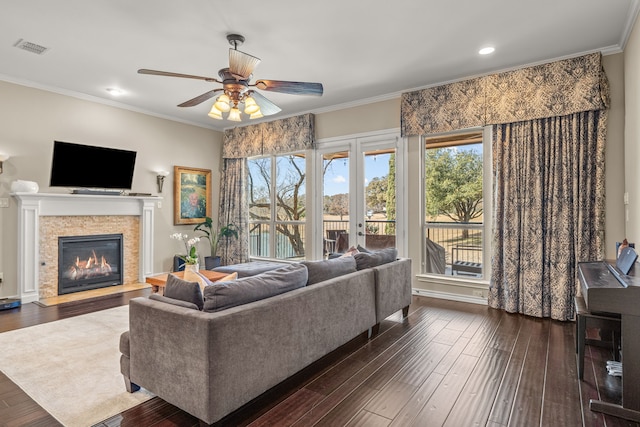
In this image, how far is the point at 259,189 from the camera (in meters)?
6.91

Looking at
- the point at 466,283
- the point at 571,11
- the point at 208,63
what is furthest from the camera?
the point at 466,283

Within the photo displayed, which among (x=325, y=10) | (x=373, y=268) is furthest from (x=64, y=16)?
(x=373, y=268)

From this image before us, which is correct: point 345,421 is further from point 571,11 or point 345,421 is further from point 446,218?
point 571,11

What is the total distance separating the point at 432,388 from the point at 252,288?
1420 millimetres

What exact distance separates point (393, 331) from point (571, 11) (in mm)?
3322

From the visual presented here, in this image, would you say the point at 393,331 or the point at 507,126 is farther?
the point at 507,126

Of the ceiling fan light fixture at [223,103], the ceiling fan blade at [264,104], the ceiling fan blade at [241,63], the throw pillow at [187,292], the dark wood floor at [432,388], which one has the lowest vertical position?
the dark wood floor at [432,388]

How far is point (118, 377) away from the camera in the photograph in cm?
251

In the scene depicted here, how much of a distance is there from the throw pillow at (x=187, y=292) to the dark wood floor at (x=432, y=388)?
69 centimetres

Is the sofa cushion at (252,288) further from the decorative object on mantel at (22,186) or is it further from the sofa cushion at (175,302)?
the decorative object on mantel at (22,186)

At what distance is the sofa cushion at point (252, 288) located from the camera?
1.95 metres

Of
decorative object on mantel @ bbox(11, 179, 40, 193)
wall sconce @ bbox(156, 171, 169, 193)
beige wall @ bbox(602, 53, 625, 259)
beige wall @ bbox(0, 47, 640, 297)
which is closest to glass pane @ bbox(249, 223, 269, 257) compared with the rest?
beige wall @ bbox(0, 47, 640, 297)

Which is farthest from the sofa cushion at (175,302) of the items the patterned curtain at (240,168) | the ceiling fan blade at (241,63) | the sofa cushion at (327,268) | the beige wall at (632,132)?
the patterned curtain at (240,168)

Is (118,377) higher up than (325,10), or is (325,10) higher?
(325,10)
